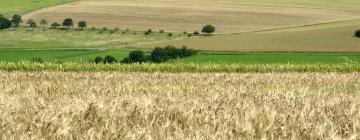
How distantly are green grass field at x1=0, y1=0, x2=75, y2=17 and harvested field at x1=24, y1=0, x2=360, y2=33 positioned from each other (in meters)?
8.94

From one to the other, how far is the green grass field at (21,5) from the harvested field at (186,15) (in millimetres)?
8941

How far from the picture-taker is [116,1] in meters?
181

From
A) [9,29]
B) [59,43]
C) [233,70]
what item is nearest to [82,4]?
[9,29]

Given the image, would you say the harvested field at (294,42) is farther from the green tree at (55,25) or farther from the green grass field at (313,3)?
the green grass field at (313,3)

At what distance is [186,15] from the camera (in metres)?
157

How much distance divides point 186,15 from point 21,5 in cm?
5748

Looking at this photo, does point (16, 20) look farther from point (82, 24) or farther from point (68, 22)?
point (82, 24)

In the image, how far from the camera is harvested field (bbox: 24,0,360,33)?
14150 cm

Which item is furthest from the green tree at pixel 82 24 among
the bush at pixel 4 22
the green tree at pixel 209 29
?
the green tree at pixel 209 29

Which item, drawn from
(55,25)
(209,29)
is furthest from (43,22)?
(209,29)

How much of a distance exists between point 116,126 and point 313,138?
1.86 metres

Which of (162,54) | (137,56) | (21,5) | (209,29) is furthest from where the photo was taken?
(21,5)

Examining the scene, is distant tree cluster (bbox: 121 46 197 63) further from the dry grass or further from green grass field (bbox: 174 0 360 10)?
green grass field (bbox: 174 0 360 10)

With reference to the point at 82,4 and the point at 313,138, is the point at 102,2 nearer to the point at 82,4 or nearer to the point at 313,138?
the point at 82,4
